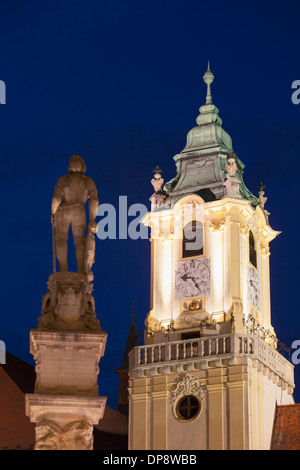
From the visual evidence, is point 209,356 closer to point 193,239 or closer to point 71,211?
point 193,239

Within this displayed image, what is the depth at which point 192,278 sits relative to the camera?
47.0 metres

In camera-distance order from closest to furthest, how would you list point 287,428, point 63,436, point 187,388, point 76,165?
point 63,436 < point 76,165 < point 187,388 < point 287,428

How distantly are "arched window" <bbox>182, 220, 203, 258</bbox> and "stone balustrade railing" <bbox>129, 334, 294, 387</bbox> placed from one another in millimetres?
4015

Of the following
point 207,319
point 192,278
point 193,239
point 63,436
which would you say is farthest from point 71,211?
point 193,239

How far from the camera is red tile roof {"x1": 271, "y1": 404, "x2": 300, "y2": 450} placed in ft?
145

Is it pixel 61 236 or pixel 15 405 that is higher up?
pixel 15 405

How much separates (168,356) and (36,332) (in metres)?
27.2

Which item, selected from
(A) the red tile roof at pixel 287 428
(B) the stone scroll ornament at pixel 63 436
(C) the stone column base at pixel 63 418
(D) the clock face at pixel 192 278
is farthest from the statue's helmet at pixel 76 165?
(D) the clock face at pixel 192 278

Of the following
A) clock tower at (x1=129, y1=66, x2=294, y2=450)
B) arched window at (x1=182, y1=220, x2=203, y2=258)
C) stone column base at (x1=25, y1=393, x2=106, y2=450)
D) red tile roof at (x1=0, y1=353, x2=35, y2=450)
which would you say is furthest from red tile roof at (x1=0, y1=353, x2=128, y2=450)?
stone column base at (x1=25, y1=393, x2=106, y2=450)

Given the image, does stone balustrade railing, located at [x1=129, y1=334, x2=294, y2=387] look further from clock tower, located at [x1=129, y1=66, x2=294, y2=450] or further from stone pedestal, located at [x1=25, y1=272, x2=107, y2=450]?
stone pedestal, located at [x1=25, y1=272, x2=107, y2=450]

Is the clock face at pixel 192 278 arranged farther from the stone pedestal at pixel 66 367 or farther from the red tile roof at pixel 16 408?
the stone pedestal at pixel 66 367

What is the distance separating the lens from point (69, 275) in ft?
62.3

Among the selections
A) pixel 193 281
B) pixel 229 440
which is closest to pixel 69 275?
pixel 229 440

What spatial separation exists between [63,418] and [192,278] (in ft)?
94.9
